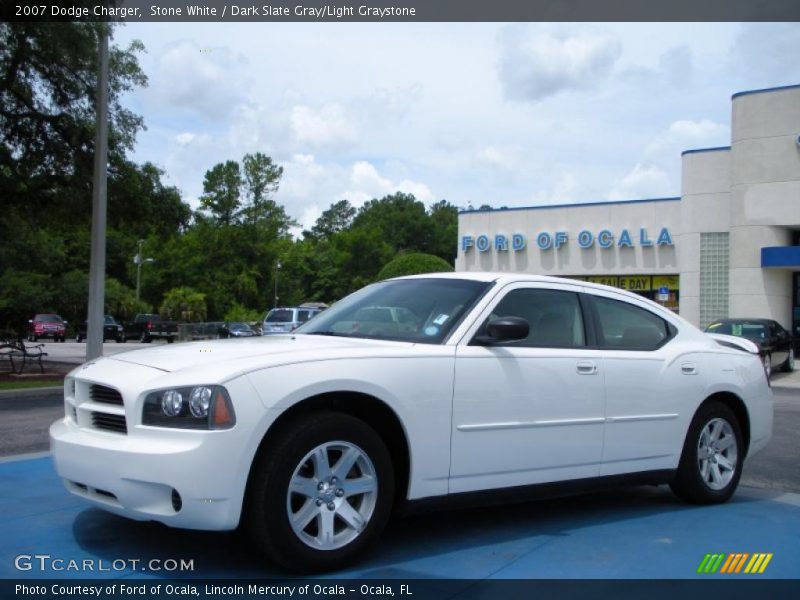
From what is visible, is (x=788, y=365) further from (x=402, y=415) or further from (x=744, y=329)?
(x=402, y=415)

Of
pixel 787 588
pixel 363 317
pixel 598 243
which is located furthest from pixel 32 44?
pixel 598 243

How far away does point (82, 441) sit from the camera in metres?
4.50

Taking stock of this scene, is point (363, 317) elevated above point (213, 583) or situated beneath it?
elevated above

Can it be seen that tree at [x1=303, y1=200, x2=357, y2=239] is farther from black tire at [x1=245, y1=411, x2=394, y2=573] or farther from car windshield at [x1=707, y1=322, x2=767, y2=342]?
black tire at [x1=245, y1=411, x2=394, y2=573]

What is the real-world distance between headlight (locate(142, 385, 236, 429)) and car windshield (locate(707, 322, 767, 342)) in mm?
19764

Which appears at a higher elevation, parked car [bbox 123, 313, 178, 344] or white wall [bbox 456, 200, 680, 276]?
white wall [bbox 456, 200, 680, 276]

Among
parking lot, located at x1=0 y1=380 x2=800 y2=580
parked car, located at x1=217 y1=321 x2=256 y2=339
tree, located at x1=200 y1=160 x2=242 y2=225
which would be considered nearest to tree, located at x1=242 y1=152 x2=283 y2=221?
tree, located at x1=200 y1=160 x2=242 y2=225

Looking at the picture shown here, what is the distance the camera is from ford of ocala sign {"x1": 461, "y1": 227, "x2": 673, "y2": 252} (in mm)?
38781

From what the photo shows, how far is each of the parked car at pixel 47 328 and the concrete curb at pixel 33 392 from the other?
35651 millimetres

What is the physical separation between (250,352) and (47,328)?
47.5 metres

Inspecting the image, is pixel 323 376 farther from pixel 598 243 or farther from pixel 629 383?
pixel 598 243

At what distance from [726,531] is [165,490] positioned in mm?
3592

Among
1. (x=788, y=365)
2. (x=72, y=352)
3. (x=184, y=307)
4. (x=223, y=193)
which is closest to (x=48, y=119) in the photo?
(x=72, y=352)

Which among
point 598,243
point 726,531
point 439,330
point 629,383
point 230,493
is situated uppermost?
point 598,243
